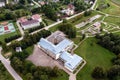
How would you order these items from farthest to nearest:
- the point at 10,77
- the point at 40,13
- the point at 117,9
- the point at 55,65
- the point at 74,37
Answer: the point at 117,9 → the point at 40,13 → the point at 74,37 → the point at 55,65 → the point at 10,77

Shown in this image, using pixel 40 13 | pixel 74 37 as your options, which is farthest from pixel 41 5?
pixel 74 37

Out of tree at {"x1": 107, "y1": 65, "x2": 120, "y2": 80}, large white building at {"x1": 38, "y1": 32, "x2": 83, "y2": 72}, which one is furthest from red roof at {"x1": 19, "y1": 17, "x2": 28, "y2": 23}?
tree at {"x1": 107, "y1": 65, "x2": 120, "y2": 80}

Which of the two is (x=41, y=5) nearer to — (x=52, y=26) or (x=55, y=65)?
(x=52, y=26)

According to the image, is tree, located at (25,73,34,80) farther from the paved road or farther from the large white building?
the large white building

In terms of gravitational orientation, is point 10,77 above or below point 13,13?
below

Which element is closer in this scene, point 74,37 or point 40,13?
point 74,37

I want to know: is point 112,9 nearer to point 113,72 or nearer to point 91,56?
point 91,56
